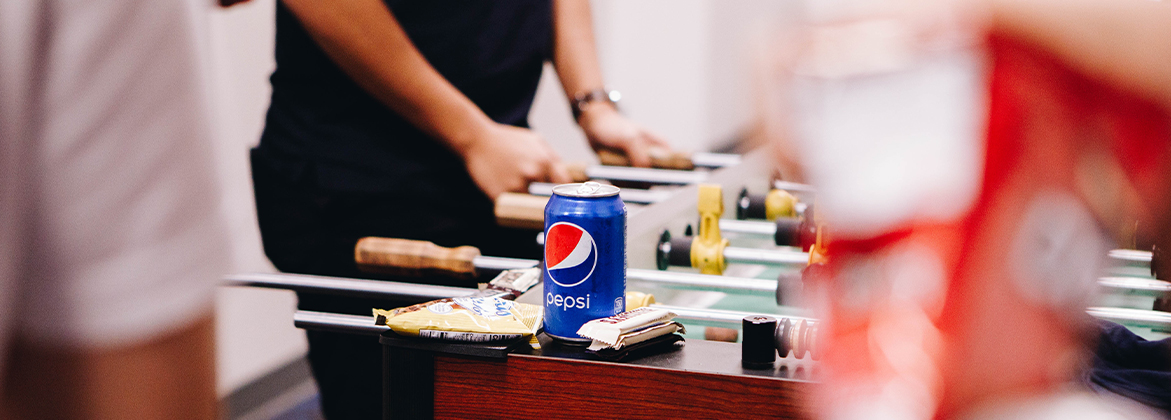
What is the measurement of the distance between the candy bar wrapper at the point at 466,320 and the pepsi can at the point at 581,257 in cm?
4

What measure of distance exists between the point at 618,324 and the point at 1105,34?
54 cm

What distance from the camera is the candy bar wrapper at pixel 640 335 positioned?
74cm

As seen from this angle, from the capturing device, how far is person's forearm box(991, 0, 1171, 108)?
27 cm

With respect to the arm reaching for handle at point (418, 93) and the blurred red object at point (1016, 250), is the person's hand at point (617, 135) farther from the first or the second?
the blurred red object at point (1016, 250)

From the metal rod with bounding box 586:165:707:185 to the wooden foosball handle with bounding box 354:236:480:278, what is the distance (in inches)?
20.6

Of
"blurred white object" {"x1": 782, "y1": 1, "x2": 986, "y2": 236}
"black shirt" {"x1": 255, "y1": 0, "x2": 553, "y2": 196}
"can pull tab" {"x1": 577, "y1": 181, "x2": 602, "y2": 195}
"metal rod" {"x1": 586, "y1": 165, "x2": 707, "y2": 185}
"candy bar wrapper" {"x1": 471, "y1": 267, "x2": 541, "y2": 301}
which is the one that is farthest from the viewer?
"metal rod" {"x1": 586, "y1": 165, "x2": 707, "y2": 185}

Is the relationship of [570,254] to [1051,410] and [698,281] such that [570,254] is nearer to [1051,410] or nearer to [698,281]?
[698,281]

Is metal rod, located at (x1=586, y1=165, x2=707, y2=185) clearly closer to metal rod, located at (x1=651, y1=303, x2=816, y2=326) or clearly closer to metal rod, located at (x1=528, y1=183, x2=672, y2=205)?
metal rod, located at (x1=528, y1=183, x2=672, y2=205)

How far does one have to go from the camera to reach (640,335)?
762mm

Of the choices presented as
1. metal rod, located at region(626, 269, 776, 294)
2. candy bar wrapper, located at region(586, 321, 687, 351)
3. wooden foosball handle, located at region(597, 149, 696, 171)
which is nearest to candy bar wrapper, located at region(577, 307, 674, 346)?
candy bar wrapper, located at region(586, 321, 687, 351)

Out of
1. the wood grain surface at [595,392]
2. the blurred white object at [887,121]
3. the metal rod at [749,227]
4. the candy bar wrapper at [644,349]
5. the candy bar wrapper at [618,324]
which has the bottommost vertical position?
the wood grain surface at [595,392]

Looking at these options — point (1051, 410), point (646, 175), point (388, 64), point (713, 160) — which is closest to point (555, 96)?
point (713, 160)

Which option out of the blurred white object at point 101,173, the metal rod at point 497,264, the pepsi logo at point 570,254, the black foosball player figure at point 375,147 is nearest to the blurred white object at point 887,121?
the blurred white object at point 101,173

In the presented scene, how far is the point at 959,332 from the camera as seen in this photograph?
30 cm
